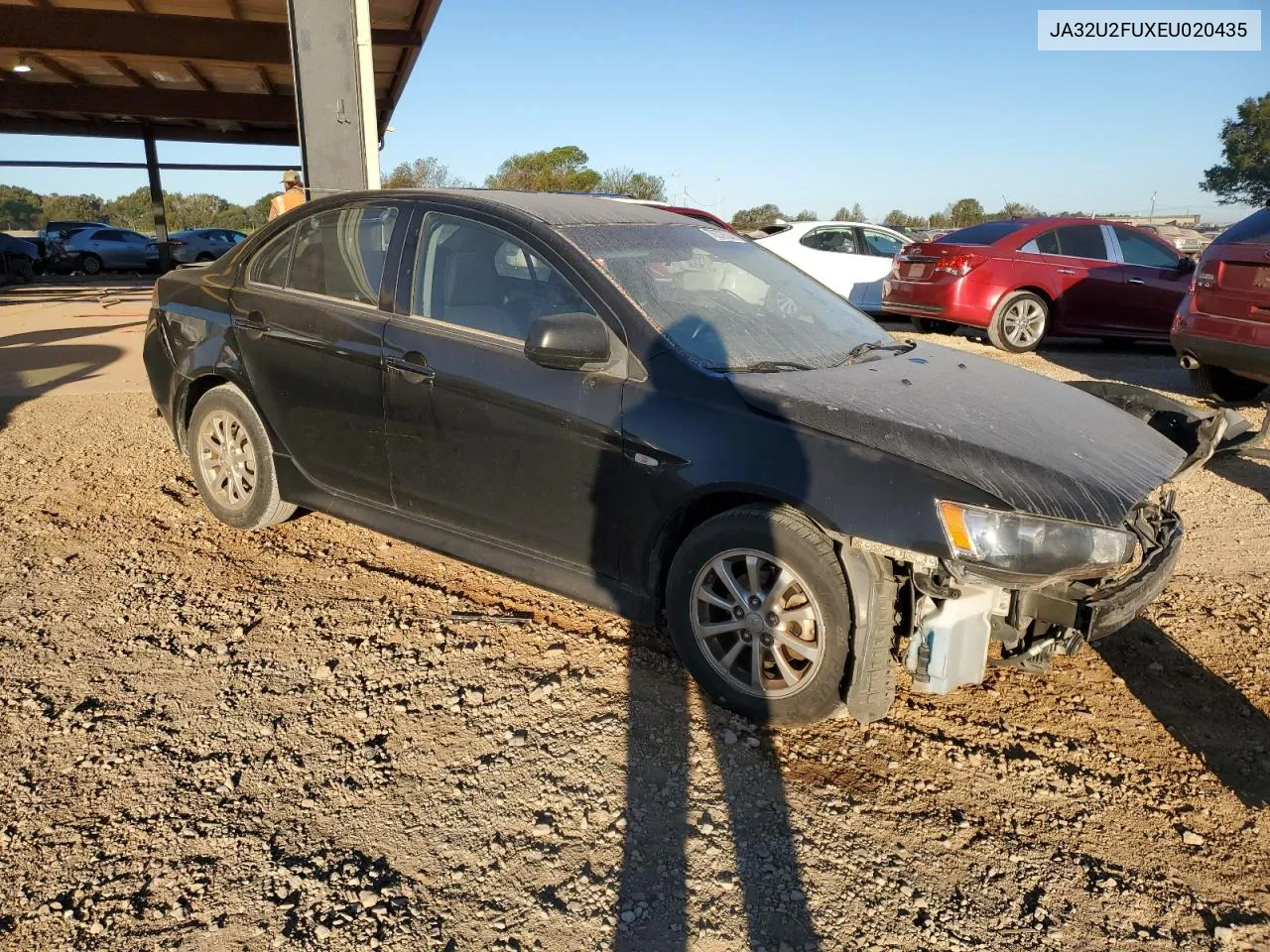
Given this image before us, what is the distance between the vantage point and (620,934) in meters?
2.26

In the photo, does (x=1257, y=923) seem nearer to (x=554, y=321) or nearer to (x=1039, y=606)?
(x=1039, y=606)

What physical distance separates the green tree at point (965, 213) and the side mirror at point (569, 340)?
4223cm

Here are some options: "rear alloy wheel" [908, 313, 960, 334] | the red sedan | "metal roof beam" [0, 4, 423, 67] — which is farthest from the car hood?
"metal roof beam" [0, 4, 423, 67]

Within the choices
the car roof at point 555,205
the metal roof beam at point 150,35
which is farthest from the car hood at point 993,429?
the metal roof beam at point 150,35

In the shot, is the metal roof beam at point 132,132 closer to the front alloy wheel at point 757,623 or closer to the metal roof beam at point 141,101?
the metal roof beam at point 141,101

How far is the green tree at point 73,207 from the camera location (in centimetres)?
6166

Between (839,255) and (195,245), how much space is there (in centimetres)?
2350

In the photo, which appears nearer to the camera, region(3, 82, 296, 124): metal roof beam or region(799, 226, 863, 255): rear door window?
region(799, 226, 863, 255): rear door window

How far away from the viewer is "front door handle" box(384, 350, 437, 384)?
3.71 metres

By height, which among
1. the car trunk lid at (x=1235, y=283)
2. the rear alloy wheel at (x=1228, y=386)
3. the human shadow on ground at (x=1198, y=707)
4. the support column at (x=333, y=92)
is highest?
the support column at (x=333, y=92)

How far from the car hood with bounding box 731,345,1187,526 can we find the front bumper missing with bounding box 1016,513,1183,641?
0.83ft

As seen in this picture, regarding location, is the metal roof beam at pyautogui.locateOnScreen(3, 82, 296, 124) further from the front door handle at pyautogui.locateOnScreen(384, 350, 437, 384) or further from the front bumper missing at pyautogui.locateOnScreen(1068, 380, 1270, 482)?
the front bumper missing at pyautogui.locateOnScreen(1068, 380, 1270, 482)

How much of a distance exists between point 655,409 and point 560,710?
1080mm

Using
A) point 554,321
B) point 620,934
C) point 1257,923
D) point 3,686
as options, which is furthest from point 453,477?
point 1257,923
